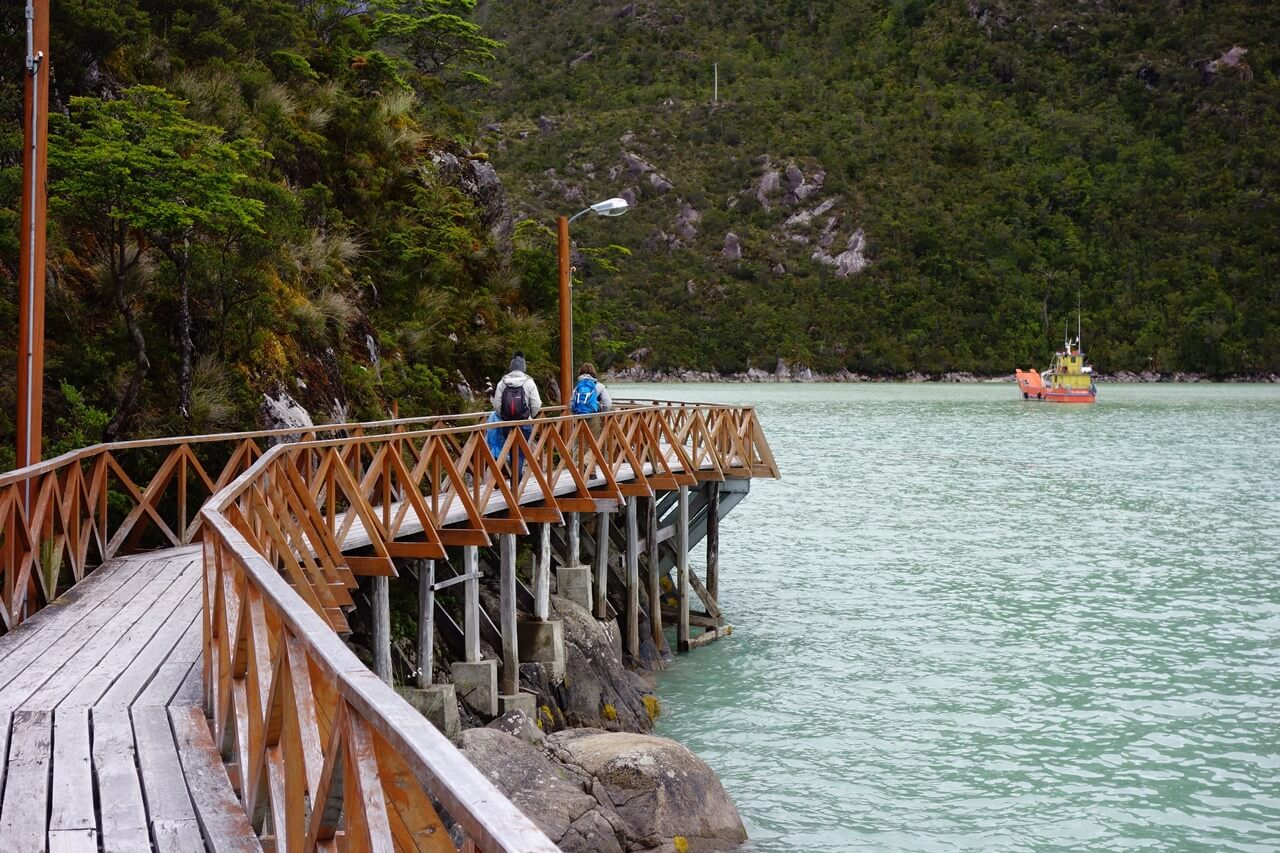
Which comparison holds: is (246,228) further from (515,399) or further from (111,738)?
(111,738)

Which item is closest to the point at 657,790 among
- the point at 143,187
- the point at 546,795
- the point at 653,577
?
the point at 546,795

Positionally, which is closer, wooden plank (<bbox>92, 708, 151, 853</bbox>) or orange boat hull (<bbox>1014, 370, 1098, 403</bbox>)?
wooden plank (<bbox>92, 708, 151, 853</bbox>)

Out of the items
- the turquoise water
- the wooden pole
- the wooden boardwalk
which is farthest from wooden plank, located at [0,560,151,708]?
the turquoise water

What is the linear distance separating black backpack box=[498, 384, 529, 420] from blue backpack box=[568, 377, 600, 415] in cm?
206

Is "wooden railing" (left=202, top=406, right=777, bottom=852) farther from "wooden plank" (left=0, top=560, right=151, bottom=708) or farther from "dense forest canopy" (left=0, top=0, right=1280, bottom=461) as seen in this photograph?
"dense forest canopy" (left=0, top=0, right=1280, bottom=461)

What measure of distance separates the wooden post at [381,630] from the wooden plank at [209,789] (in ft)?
15.0

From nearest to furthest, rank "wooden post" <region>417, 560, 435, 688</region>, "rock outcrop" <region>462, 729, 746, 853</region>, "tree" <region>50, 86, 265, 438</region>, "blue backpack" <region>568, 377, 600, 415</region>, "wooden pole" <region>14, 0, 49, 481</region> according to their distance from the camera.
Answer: "rock outcrop" <region>462, 729, 746, 853</region>, "wooden pole" <region>14, 0, 49, 481</region>, "wooden post" <region>417, 560, 435, 688</region>, "tree" <region>50, 86, 265, 438</region>, "blue backpack" <region>568, 377, 600, 415</region>

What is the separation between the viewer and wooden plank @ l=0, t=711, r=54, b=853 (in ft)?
14.5

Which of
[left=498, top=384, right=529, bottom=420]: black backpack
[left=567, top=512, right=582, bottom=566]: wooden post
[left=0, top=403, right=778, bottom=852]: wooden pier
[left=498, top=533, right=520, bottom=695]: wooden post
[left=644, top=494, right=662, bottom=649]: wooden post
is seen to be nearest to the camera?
[left=0, top=403, right=778, bottom=852]: wooden pier

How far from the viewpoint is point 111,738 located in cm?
558

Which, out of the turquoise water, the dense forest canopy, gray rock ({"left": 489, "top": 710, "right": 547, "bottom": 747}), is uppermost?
the dense forest canopy

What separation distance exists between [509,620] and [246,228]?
6489mm

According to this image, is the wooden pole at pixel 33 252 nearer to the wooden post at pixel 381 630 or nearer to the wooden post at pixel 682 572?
the wooden post at pixel 381 630

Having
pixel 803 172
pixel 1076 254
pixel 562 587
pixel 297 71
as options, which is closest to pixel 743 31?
pixel 803 172
